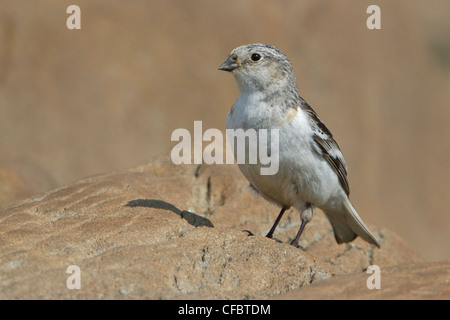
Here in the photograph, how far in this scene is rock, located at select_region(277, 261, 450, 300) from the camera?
417 cm

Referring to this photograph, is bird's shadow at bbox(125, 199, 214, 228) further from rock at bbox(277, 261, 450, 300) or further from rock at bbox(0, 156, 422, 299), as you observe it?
rock at bbox(277, 261, 450, 300)

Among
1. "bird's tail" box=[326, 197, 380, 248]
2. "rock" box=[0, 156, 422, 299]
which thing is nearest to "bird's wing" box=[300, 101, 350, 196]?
"bird's tail" box=[326, 197, 380, 248]

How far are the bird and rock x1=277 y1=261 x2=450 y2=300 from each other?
140 centimetres

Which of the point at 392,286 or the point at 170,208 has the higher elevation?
the point at 170,208

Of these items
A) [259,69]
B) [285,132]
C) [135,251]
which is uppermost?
[259,69]

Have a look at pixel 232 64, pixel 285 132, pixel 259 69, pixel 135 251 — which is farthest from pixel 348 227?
pixel 135 251

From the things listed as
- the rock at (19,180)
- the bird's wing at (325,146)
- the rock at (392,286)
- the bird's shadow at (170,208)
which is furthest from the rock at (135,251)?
the rock at (19,180)

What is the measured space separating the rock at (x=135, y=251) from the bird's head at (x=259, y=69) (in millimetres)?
1219

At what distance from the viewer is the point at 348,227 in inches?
272

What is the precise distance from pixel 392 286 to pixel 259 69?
2.49m

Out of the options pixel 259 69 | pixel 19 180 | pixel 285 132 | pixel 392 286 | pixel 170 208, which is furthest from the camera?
pixel 19 180

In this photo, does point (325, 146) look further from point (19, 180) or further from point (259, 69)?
point (19, 180)

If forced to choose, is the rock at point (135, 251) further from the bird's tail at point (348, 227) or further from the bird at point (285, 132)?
the bird at point (285, 132)

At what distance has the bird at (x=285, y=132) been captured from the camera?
5.84 meters
